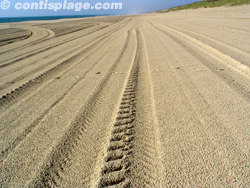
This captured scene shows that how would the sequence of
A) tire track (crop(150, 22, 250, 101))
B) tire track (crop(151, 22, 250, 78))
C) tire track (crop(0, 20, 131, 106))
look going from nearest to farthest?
tire track (crop(150, 22, 250, 101)), tire track (crop(0, 20, 131, 106)), tire track (crop(151, 22, 250, 78))

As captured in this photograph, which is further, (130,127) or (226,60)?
(226,60)

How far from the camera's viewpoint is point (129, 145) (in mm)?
1716

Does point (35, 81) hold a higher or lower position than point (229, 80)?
lower

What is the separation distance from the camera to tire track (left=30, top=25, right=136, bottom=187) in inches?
56.1

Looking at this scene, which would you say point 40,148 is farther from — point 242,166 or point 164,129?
point 242,166

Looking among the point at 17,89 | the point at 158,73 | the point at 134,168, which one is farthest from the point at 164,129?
the point at 17,89

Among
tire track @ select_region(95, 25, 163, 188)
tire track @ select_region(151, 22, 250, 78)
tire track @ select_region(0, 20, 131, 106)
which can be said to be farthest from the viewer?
tire track @ select_region(151, 22, 250, 78)

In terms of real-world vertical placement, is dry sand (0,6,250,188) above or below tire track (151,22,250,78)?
below

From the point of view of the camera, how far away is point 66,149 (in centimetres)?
172

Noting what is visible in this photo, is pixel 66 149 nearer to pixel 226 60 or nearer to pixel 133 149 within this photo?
pixel 133 149

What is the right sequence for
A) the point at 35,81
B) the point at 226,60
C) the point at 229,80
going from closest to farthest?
the point at 229,80, the point at 35,81, the point at 226,60

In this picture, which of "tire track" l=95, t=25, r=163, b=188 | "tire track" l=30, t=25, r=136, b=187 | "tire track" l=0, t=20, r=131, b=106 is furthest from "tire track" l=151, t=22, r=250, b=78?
"tire track" l=0, t=20, r=131, b=106

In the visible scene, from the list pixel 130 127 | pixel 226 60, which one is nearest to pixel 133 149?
pixel 130 127

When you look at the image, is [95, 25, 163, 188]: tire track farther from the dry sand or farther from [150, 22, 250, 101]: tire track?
[150, 22, 250, 101]: tire track
